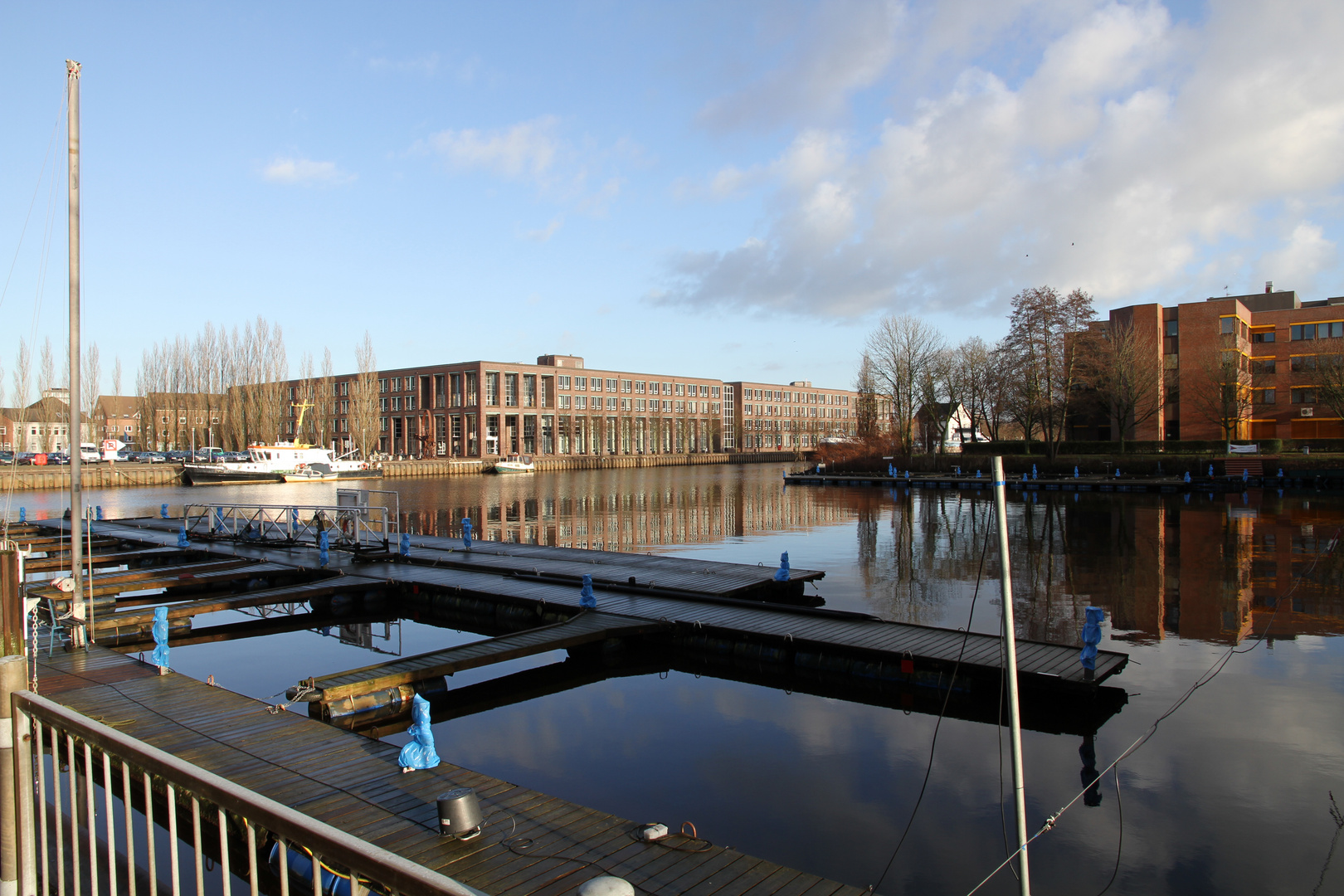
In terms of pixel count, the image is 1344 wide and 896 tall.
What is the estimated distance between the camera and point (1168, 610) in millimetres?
16562

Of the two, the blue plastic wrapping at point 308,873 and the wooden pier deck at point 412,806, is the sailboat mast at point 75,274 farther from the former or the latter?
the blue plastic wrapping at point 308,873

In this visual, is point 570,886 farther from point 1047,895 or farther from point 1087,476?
point 1087,476

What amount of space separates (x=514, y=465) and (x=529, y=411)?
20.1m

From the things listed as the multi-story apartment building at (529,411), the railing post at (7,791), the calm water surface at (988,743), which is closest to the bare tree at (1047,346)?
the calm water surface at (988,743)

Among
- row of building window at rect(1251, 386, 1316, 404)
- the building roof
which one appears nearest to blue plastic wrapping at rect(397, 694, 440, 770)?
row of building window at rect(1251, 386, 1316, 404)

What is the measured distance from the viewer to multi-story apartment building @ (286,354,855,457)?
108 m

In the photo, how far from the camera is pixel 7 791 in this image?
3.45 m

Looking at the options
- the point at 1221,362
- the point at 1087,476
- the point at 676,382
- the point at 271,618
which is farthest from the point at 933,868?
the point at 676,382

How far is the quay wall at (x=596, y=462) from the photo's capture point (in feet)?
300

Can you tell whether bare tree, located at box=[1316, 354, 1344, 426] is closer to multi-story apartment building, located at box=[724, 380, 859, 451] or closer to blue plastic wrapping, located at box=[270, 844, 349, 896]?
blue plastic wrapping, located at box=[270, 844, 349, 896]

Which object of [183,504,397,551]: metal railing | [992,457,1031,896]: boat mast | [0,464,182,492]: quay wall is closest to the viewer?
[992,457,1031,896]: boat mast

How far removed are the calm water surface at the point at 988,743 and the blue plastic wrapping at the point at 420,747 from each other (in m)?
1.55

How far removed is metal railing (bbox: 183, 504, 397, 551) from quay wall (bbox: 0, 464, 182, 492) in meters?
44.9

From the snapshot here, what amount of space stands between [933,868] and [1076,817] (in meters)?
1.95
